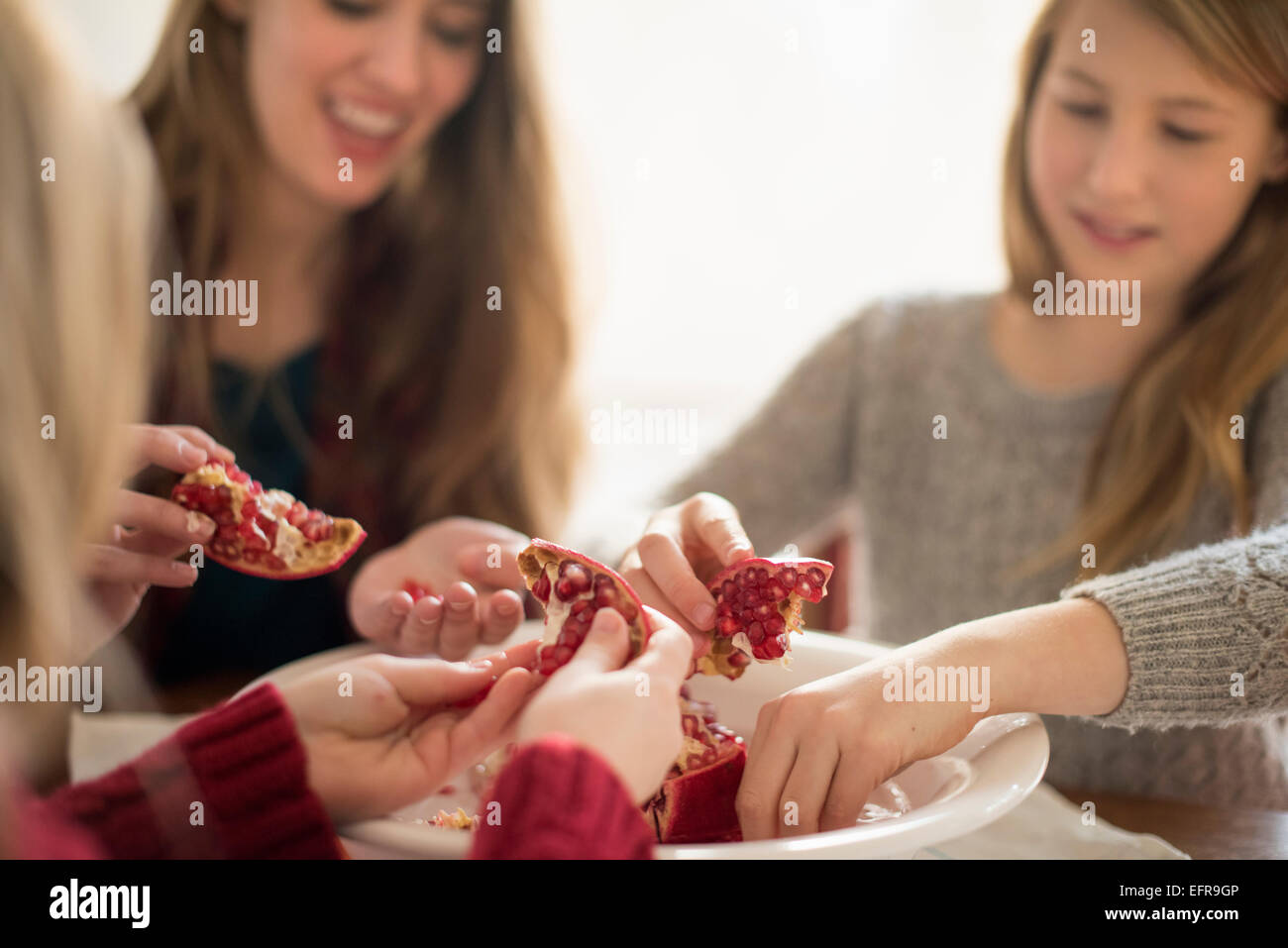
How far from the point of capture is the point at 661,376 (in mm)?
2822

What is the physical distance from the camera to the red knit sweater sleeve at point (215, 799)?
Result: 66 cm

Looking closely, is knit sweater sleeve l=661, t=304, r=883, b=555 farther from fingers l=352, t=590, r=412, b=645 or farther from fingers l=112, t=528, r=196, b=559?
fingers l=112, t=528, r=196, b=559

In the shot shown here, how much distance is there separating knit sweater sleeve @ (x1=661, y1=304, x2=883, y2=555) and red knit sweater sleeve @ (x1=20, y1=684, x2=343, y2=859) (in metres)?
0.87

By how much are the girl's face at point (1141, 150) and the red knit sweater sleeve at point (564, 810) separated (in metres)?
0.99

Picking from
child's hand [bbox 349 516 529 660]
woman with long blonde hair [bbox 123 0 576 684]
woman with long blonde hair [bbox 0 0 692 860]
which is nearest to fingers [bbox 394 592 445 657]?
child's hand [bbox 349 516 529 660]

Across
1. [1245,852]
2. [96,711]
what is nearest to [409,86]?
[96,711]

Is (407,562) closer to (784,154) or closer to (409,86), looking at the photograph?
(409,86)

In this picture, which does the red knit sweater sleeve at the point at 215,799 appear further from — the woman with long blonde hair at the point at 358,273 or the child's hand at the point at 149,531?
the woman with long blonde hair at the point at 358,273

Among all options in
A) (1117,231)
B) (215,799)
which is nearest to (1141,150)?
(1117,231)

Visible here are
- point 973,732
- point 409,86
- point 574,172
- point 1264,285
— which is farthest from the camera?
point 574,172

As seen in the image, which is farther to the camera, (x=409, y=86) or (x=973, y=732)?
(x=409, y=86)

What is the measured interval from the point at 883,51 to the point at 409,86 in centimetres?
148

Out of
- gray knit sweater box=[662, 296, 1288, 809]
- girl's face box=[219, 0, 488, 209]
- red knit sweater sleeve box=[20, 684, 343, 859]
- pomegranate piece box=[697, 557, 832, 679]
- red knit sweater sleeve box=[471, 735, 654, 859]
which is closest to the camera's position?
red knit sweater sleeve box=[471, 735, 654, 859]

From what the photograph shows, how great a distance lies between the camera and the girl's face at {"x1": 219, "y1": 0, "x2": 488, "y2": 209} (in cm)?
144
